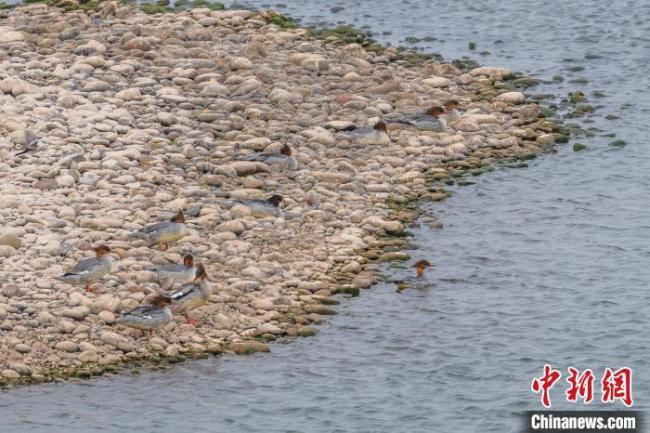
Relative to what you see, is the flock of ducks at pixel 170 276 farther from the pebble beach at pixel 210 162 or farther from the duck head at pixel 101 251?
the pebble beach at pixel 210 162

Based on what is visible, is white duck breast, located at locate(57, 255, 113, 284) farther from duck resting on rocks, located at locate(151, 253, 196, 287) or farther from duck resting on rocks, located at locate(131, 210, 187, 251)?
duck resting on rocks, located at locate(131, 210, 187, 251)

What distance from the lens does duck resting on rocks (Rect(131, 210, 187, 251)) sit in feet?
82.7

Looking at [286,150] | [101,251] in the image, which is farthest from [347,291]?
[286,150]

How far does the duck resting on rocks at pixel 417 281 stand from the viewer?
25.6m

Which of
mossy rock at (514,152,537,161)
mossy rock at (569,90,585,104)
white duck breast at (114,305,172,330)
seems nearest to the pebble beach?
mossy rock at (514,152,537,161)

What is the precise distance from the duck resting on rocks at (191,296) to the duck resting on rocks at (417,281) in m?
3.73

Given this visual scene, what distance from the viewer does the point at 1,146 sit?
28.4 metres

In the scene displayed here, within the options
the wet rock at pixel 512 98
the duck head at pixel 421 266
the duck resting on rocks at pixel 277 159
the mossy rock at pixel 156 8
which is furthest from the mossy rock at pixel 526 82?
the duck head at pixel 421 266

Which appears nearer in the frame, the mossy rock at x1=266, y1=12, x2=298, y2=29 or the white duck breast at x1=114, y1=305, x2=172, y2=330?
the white duck breast at x1=114, y1=305, x2=172, y2=330

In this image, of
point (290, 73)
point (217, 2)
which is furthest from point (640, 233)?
point (217, 2)

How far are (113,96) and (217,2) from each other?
10.7 metres

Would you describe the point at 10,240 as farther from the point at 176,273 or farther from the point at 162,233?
the point at 176,273

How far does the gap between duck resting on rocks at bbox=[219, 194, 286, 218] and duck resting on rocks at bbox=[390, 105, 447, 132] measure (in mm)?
5849

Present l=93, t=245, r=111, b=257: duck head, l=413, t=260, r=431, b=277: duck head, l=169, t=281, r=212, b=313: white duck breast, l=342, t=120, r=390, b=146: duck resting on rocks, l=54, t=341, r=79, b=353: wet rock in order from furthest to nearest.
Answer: l=342, t=120, r=390, b=146: duck resting on rocks, l=413, t=260, r=431, b=277: duck head, l=93, t=245, r=111, b=257: duck head, l=169, t=281, r=212, b=313: white duck breast, l=54, t=341, r=79, b=353: wet rock
